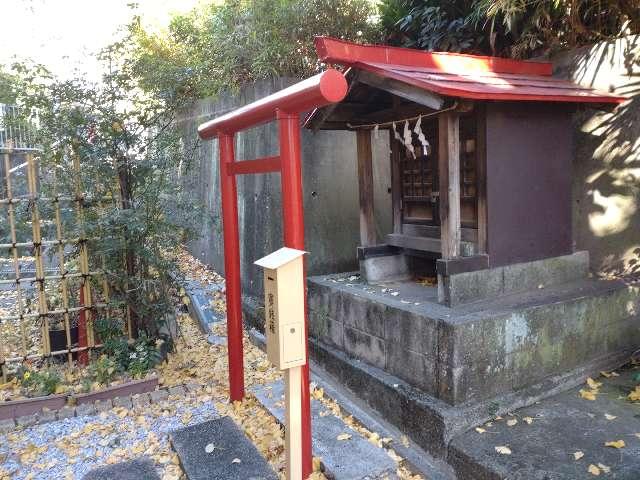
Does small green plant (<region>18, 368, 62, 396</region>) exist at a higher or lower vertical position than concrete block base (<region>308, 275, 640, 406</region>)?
lower

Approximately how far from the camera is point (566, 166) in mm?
5230

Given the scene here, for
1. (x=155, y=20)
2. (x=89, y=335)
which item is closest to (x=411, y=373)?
(x=89, y=335)

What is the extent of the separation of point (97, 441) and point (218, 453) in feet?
4.15

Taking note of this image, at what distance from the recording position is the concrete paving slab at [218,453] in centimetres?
379

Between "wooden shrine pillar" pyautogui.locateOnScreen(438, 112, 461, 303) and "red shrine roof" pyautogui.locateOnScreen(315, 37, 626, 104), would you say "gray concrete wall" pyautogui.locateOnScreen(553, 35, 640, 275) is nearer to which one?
"red shrine roof" pyautogui.locateOnScreen(315, 37, 626, 104)

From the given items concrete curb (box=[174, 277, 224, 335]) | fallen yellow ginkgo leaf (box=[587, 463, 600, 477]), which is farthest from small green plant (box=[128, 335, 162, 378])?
fallen yellow ginkgo leaf (box=[587, 463, 600, 477])

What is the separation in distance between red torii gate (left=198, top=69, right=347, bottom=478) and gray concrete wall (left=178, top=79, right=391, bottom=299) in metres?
1.60

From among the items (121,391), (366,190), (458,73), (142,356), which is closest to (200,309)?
(142,356)

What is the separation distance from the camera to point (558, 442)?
12.1ft

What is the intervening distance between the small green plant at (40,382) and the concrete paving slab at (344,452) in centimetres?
230

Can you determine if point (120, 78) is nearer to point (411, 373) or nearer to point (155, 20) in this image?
point (411, 373)

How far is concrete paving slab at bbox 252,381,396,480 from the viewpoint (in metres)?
3.81

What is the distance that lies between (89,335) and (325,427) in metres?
3.09

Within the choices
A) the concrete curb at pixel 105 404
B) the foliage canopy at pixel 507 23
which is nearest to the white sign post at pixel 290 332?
the concrete curb at pixel 105 404
